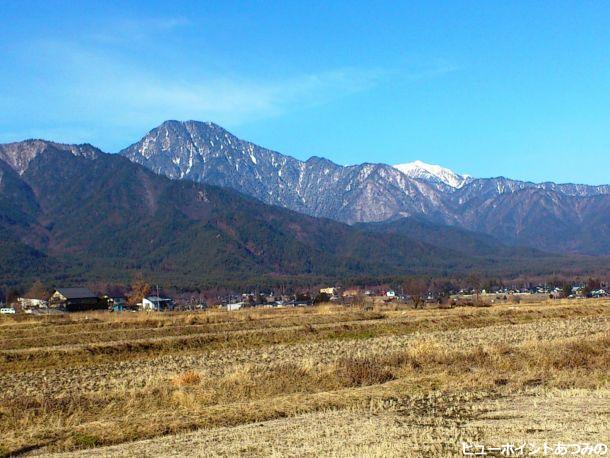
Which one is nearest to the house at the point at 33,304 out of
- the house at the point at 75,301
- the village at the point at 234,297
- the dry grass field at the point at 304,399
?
the village at the point at 234,297

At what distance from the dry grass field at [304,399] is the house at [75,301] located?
201 ft

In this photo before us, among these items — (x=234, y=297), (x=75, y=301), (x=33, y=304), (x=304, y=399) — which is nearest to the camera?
(x=304, y=399)

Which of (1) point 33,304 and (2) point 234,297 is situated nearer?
(1) point 33,304

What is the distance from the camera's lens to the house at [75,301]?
3908 inches

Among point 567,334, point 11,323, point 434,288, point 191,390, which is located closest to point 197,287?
point 434,288

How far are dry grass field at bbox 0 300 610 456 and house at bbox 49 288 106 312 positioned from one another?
201ft

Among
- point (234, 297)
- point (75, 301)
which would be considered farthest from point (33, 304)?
point (234, 297)

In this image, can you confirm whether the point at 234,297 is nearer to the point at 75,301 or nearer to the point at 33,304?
the point at 33,304

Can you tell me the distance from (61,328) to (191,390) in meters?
33.7

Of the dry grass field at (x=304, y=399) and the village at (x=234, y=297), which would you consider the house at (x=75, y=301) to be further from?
the dry grass field at (x=304, y=399)

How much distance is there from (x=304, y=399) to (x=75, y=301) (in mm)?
86771

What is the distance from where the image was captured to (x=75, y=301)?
330ft

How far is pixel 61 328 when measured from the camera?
2076 inches

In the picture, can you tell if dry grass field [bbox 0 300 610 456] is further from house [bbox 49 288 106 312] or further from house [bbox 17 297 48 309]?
house [bbox 17 297 48 309]
